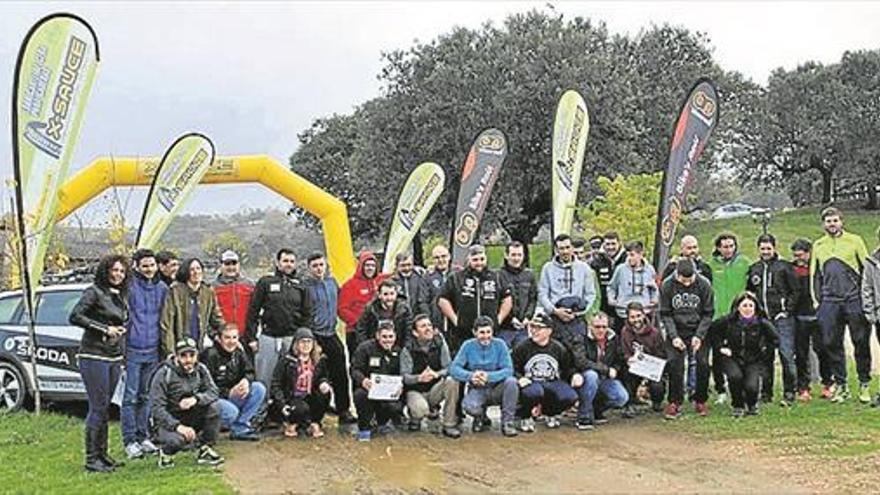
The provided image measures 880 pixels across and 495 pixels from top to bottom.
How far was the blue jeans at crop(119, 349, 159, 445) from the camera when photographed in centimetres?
774

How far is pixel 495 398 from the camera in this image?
28.5ft

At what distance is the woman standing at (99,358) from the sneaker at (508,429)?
322cm

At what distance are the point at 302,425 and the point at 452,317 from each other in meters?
1.76

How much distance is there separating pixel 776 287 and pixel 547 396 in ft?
8.61

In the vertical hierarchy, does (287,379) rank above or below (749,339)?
below

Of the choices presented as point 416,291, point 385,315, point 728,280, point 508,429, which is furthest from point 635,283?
point 385,315

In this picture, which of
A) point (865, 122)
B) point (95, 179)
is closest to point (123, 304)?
point (95, 179)

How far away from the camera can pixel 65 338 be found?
9.73 metres

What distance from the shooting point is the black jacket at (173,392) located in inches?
292

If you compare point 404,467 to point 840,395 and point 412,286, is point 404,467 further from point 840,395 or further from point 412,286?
point 840,395

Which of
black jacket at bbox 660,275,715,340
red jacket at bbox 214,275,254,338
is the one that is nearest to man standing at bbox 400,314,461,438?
red jacket at bbox 214,275,254,338

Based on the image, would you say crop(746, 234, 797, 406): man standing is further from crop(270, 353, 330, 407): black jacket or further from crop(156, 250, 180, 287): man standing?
crop(156, 250, 180, 287): man standing

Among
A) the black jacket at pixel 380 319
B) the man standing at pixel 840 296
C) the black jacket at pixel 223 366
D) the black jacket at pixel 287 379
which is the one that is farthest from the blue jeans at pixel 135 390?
the man standing at pixel 840 296

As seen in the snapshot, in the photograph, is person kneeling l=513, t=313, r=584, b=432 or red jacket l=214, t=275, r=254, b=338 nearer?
person kneeling l=513, t=313, r=584, b=432
